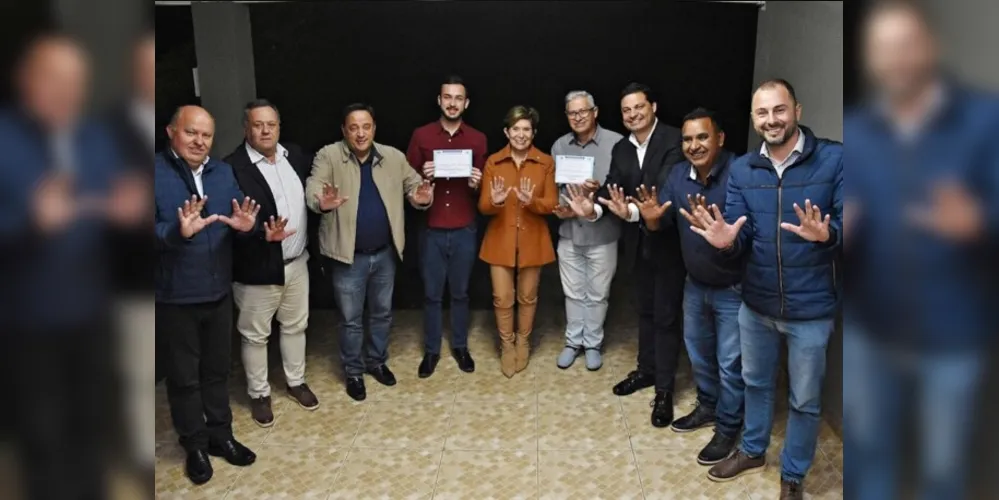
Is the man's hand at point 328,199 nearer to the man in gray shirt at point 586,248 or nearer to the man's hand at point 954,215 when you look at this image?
the man in gray shirt at point 586,248

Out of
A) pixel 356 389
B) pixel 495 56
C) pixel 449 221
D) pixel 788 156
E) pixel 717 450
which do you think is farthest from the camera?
pixel 495 56

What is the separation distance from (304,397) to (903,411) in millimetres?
2472

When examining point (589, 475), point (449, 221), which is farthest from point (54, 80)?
point (449, 221)

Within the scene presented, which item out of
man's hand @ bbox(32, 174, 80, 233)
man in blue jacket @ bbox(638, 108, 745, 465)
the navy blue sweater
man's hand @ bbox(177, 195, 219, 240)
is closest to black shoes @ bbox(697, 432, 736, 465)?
man in blue jacket @ bbox(638, 108, 745, 465)

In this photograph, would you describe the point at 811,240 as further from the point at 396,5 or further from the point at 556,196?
the point at 396,5

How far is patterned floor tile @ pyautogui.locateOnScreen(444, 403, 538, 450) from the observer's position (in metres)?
2.63

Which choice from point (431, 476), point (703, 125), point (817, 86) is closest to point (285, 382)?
point (431, 476)

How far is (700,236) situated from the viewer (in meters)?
2.36

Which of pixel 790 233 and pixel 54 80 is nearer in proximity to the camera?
pixel 54 80

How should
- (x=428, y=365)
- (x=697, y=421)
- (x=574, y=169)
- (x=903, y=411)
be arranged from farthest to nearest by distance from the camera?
(x=428, y=365) → (x=574, y=169) → (x=697, y=421) → (x=903, y=411)

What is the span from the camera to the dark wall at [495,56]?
335 centimetres

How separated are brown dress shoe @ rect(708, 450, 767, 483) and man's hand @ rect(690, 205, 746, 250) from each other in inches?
30.0

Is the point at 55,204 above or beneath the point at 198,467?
above

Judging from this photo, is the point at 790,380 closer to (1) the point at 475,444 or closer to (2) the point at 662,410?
(2) the point at 662,410
